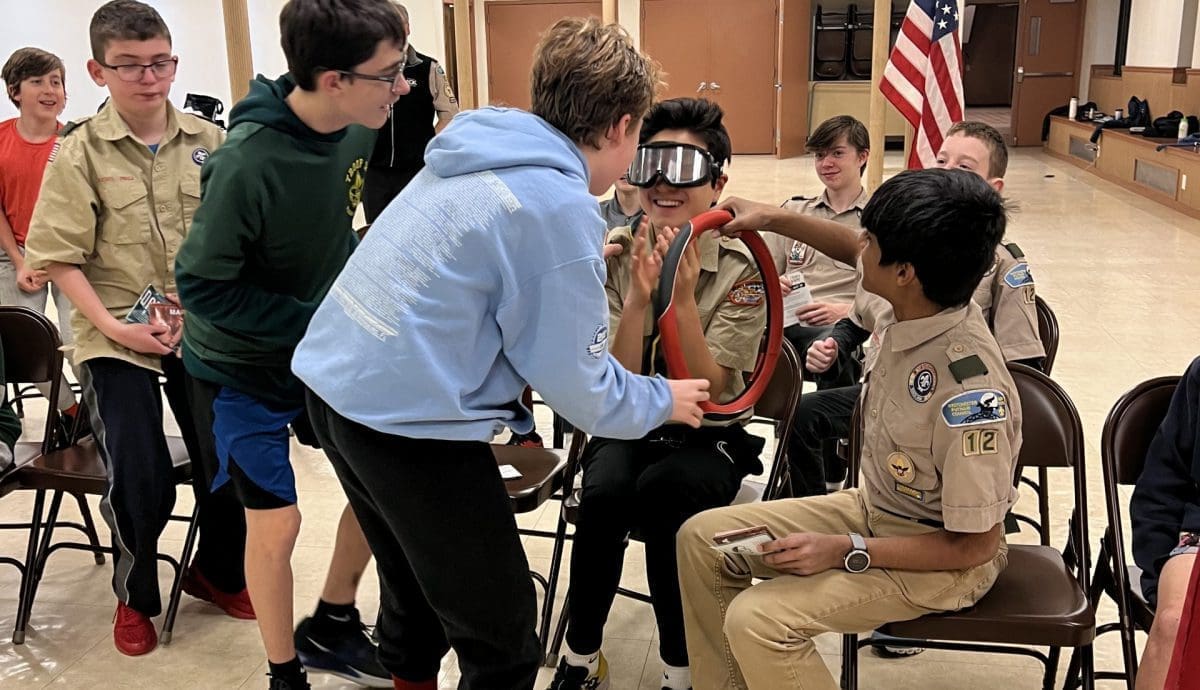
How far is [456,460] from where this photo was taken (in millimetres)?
1852

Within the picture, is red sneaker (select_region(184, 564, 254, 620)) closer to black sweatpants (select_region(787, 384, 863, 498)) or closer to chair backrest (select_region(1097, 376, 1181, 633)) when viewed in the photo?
black sweatpants (select_region(787, 384, 863, 498))

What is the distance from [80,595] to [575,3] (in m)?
15.2

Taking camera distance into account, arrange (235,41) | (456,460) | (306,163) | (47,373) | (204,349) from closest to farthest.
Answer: (456,460), (306,163), (204,349), (47,373), (235,41)

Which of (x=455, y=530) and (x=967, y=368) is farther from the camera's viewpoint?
(x=967, y=368)

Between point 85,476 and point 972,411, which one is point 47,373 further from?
point 972,411

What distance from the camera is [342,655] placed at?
106 inches

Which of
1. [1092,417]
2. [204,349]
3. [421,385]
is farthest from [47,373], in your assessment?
[1092,417]

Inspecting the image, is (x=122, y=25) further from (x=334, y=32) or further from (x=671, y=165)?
(x=671, y=165)

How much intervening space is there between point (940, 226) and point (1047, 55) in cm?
1624

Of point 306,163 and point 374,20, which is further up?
point 374,20

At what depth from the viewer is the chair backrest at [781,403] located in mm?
2707

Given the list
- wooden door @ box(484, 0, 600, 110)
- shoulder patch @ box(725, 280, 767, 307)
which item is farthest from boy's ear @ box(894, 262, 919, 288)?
wooden door @ box(484, 0, 600, 110)

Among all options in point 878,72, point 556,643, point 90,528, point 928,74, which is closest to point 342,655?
point 556,643

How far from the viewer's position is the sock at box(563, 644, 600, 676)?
2.58 m
